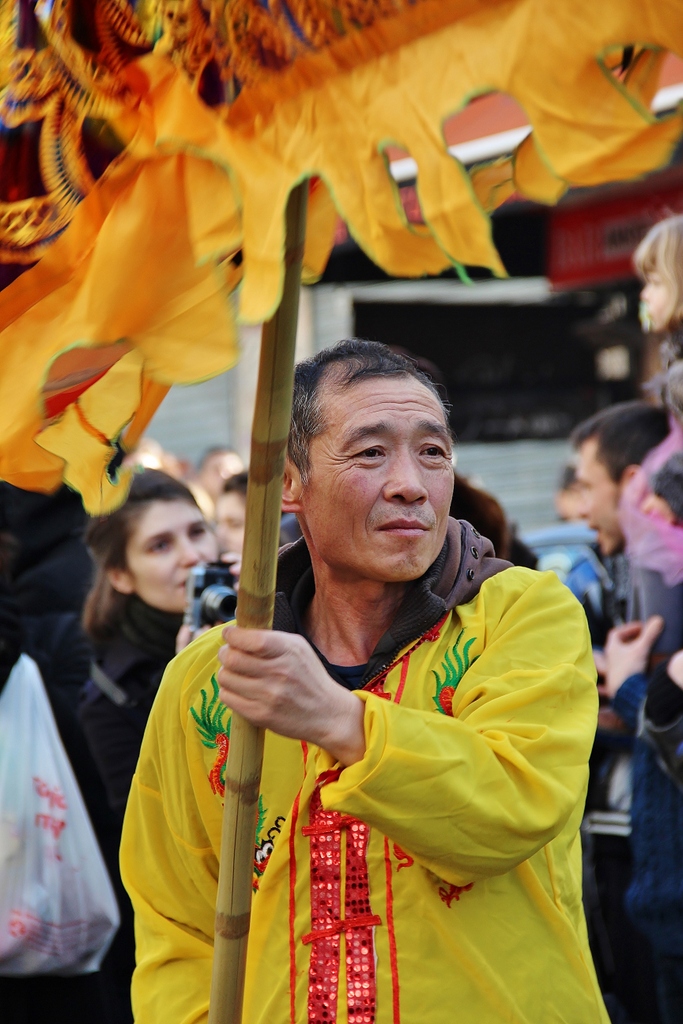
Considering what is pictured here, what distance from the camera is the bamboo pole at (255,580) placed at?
4.82 ft

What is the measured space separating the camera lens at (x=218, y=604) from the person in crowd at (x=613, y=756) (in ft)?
3.76

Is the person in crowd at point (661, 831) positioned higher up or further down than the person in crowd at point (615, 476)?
further down

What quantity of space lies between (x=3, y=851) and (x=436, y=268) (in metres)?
2.31

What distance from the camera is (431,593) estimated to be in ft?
6.25

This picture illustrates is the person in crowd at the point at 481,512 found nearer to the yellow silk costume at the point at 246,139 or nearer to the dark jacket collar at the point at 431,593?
the dark jacket collar at the point at 431,593

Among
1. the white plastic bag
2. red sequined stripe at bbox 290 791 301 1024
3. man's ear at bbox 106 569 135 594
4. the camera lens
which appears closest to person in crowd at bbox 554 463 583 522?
man's ear at bbox 106 569 135 594

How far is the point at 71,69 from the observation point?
1.39 meters

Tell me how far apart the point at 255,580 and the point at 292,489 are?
542 mm

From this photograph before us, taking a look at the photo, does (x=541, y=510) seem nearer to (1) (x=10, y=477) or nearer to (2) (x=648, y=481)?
(2) (x=648, y=481)

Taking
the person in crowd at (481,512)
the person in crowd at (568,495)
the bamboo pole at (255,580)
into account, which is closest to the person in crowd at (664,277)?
the person in crowd at (481,512)

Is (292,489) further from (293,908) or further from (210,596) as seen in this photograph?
(210,596)

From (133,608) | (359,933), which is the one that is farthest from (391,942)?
(133,608)

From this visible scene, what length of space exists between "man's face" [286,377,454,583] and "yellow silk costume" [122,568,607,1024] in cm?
14

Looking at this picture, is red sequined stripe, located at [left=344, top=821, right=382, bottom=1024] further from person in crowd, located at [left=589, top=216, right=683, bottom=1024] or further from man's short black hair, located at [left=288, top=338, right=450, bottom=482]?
person in crowd, located at [left=589, top=216, right=683, bottom=1024]
